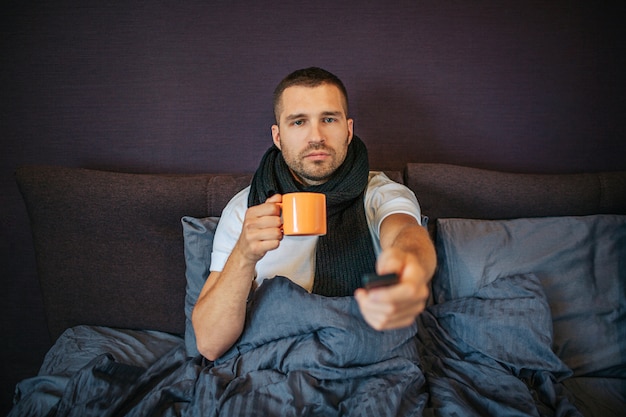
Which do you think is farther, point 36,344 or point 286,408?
point 36,344

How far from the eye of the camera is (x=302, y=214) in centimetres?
89

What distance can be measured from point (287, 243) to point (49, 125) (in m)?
1.23

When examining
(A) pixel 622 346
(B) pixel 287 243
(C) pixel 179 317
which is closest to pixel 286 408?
(B) pixel 287 243

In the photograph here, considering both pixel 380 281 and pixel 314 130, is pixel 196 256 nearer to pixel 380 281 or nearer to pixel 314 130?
pixel 314 130

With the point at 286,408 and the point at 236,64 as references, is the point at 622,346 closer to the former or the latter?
the point at 286,408

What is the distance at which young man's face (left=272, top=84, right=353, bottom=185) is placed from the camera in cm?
132

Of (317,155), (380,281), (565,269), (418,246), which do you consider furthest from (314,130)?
(565,269)

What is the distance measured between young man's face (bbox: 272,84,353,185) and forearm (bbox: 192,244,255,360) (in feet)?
1.42

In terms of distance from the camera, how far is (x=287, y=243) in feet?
4.28

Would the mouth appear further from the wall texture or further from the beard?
the wall texture

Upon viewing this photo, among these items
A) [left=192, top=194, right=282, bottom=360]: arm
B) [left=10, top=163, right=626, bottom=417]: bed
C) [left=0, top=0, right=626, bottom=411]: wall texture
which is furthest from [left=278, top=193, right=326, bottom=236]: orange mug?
[left=0, top=0, right=626, bottom=411]: wall texture

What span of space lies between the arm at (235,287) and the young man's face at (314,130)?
404mm

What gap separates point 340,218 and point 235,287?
44 cm

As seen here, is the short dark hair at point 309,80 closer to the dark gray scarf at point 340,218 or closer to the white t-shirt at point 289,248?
the dark gray scarf at point 340,218
